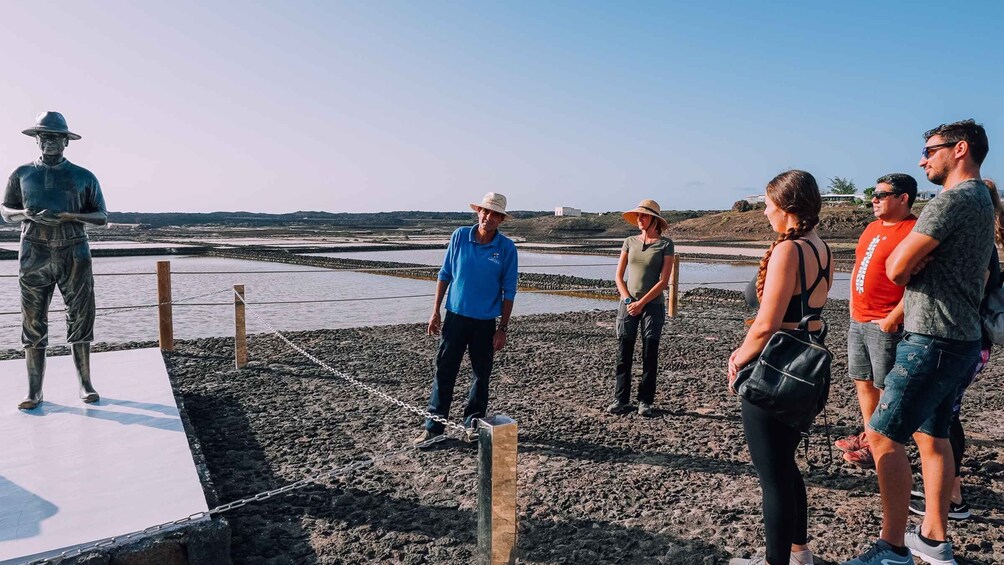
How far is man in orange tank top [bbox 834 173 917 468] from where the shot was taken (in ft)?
10.6

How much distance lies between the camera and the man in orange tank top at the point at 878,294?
10.6 ft

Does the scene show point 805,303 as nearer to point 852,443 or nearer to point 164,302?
point 852,443

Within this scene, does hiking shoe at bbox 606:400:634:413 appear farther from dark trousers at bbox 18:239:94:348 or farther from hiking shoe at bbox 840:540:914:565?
dark trousers at bbox 18:239:94:348

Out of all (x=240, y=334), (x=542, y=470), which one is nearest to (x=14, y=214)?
(x=240, y=334)

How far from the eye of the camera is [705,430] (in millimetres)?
4797

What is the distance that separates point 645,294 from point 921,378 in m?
2.50

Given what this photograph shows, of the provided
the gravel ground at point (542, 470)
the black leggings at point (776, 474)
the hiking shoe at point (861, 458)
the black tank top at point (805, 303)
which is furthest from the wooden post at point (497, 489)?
the hiking shoe at point (861, 458)

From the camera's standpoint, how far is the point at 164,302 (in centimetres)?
709

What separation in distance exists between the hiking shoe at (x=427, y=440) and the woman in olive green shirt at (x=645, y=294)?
5.11 ft

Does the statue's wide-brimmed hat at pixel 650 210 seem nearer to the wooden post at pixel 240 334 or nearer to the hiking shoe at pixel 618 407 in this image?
the hiking shoe at pixel 618 407

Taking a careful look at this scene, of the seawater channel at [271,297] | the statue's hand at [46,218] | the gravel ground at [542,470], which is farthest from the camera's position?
the seawater channel at [271,297]

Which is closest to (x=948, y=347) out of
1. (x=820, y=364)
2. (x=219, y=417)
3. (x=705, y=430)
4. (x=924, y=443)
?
(x=924, y=443)

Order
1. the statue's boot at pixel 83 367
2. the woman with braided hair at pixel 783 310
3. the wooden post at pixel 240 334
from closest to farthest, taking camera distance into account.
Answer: the woman with braided hair at pixel 783 310
the statue's boot at pixel 83 367
the wooden post at pixel 240 334

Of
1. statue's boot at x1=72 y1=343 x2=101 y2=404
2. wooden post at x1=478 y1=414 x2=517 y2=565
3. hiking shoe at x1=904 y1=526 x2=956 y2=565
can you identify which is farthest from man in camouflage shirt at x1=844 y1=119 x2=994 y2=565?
statue's boot at x1=72 y1=343 x2=101 y2=404
